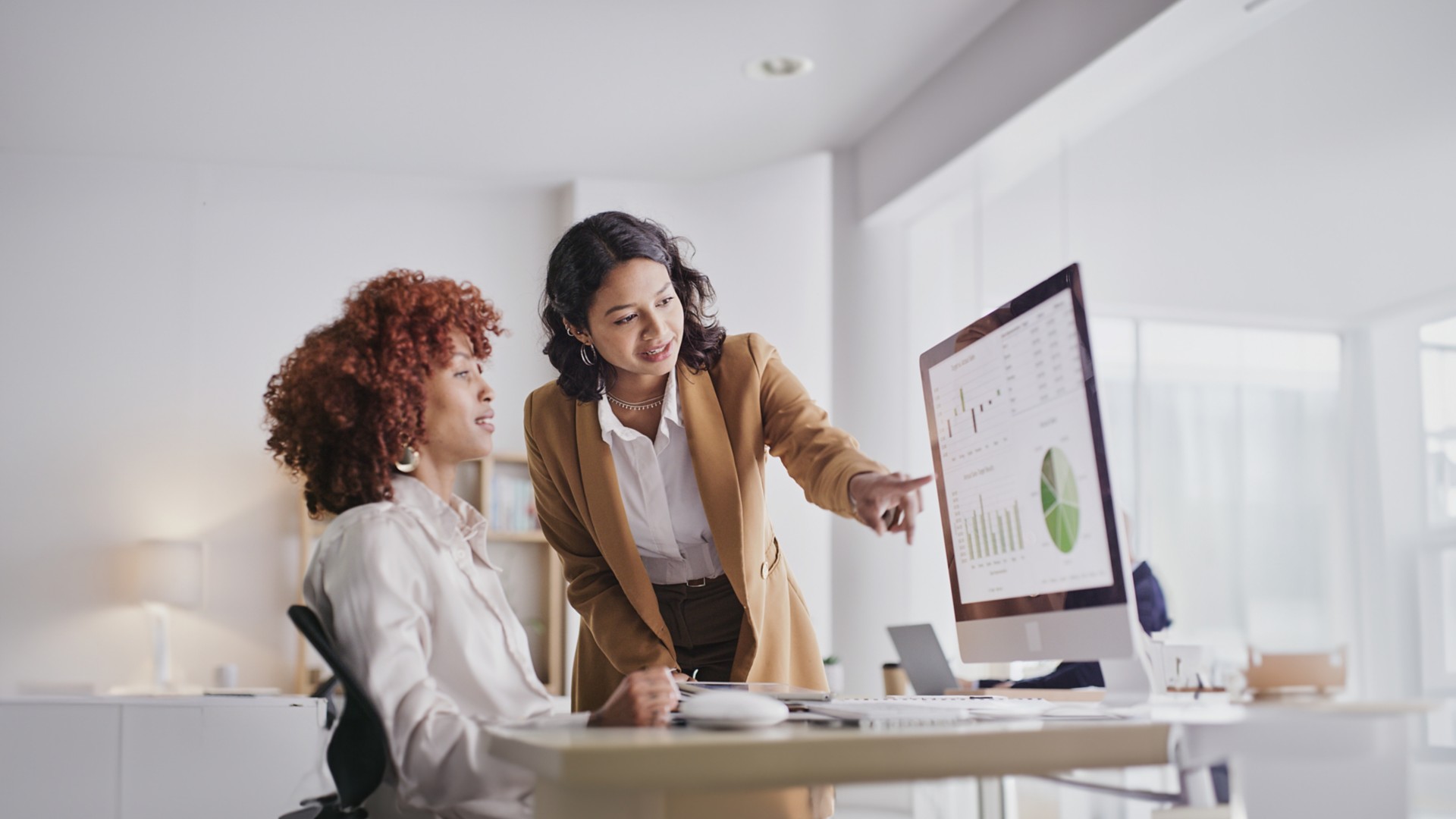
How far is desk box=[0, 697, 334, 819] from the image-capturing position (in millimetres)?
3590

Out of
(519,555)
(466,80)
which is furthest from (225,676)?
(466,80)

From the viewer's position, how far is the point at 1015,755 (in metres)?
1.02

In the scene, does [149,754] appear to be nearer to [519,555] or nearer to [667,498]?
[519,555]

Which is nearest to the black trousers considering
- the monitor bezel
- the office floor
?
the office floor

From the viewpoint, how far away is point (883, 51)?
4.64 metres

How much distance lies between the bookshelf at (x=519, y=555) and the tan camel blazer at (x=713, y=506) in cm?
350

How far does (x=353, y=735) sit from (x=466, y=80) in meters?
4.01

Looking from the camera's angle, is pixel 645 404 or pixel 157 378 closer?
pixel 645 404

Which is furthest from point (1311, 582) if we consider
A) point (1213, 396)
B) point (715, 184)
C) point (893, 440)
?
point (715, 184)

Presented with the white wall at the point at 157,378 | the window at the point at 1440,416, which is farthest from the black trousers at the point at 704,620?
the window at the point at 1440,416

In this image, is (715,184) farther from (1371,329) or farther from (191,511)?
(1371,329)

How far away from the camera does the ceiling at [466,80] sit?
14.3ft

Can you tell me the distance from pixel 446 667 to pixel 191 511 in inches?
187

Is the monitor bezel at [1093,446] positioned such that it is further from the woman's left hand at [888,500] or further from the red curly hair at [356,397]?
the red curly hair at [356,397]
